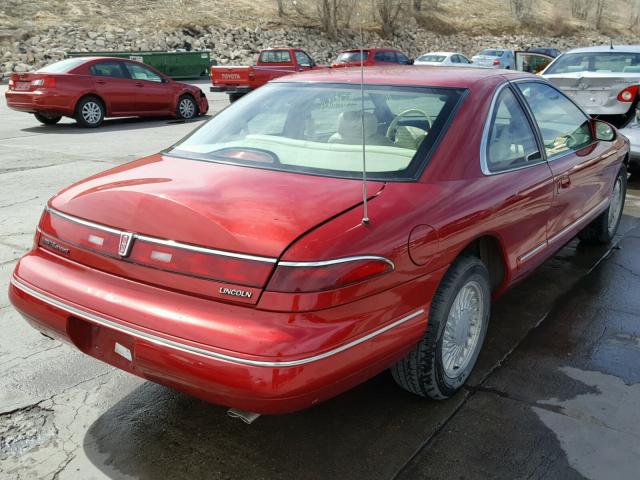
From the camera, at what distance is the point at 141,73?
14.6 meters

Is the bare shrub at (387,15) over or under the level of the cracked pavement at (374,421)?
over

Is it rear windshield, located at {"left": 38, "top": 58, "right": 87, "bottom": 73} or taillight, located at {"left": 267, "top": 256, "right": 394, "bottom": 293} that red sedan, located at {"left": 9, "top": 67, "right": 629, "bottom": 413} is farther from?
rear windshield, located at {"left": 38, "top": 58, "right": 87, "bottom": 73}

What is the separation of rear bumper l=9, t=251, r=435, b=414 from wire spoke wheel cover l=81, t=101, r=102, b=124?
11.7m

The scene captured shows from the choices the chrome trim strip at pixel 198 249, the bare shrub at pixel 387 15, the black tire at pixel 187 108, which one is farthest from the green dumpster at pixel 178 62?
the chrome trim strip at pixel 198 249

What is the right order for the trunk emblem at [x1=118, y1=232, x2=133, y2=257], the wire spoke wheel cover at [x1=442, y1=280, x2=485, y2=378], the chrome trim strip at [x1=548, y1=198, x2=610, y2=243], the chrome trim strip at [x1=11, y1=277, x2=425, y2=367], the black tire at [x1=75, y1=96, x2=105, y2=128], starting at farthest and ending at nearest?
the black tire at [x1=75, y1=96, x2=105, y2=128] → the chrome trim strip at [x1=548, y1=198, x2=610, y2=243] → the wire spoke wheel cover at [x1=442, y1=280, x2=485, y2=378] → the trunk emblem at [x1=118, y1=232, x2=133, y2=257] → the chrome trim strip at [x1=11, y1=277, x2=425, y2=367]

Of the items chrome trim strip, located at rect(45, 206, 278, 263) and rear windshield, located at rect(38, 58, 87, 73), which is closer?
chrome trim strip, located at rect(45, 206, 278, 263)

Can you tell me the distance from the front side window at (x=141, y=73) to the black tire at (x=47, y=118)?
1.86 m

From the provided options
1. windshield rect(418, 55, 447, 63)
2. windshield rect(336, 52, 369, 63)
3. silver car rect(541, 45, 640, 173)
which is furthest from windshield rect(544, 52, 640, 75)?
windshield rect(418, 55, 447, 63)

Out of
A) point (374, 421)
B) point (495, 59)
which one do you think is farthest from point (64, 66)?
point (495, 59)

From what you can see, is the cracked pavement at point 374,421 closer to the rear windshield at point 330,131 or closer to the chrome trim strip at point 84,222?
the chrome trim strip at point 84,222

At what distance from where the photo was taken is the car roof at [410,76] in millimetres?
3572

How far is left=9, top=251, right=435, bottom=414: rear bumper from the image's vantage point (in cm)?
228

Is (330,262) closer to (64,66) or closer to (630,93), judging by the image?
(630,93)

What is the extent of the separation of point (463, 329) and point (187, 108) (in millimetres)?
13358
